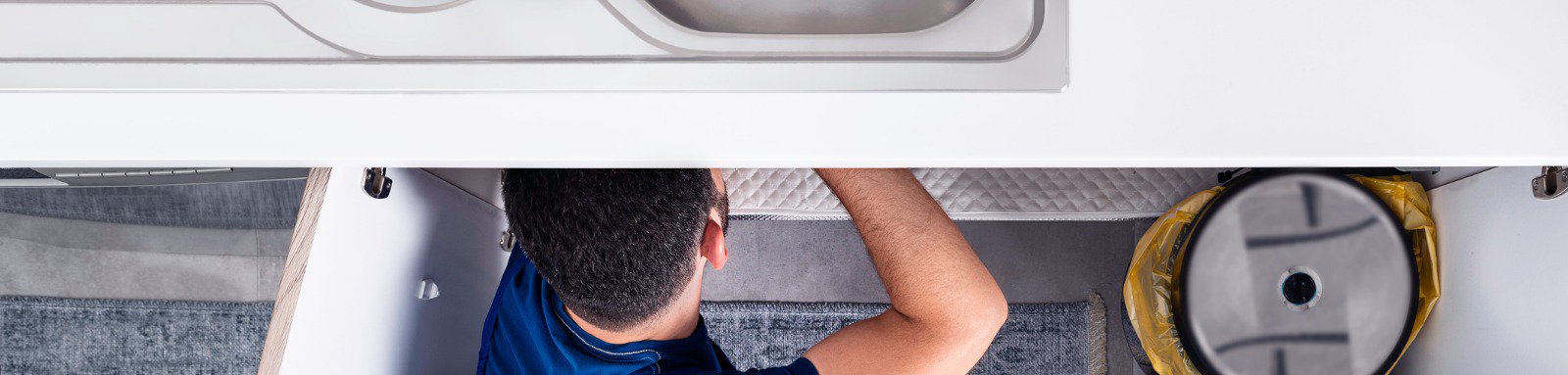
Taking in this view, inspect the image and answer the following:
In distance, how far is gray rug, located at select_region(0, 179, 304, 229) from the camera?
4.17ft

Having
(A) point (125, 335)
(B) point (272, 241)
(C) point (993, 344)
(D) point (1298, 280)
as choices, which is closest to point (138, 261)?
(A) point (125, 335)

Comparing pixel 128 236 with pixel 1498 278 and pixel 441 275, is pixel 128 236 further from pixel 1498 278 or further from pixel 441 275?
pixel 1498 278

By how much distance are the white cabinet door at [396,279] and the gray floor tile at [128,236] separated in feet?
1.84

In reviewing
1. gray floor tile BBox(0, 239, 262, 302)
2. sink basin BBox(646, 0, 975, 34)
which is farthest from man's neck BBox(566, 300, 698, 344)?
gray floor tile BBox(0, 239, 262, 302)

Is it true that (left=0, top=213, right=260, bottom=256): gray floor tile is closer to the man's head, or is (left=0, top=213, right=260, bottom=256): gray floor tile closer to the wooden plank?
the wooden plank

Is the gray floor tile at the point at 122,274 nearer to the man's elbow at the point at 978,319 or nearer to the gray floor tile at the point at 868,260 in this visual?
the gray floor tile at the point at 868,260

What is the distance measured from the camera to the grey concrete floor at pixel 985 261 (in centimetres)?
144

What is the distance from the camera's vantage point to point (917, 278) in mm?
852

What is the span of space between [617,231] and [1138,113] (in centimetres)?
49

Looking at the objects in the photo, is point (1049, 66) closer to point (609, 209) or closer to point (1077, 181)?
point (609, 209)

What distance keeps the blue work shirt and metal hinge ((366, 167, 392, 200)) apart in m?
0.21

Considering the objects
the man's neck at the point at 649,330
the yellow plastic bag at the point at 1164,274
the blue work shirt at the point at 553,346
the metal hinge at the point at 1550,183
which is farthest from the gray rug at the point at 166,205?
the metal hinge at the point at 1550,183

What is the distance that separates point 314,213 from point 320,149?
0.32 m

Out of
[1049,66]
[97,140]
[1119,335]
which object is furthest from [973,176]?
[97,140]
